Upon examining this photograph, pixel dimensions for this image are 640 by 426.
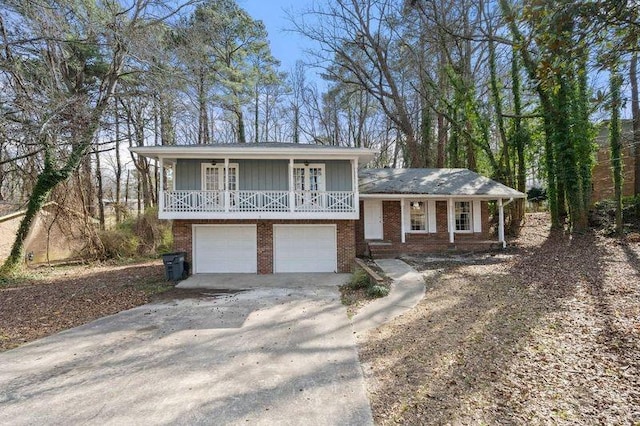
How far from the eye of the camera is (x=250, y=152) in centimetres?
1180

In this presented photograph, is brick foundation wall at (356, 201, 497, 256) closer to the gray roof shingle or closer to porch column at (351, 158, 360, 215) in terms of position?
the gray roof shingle

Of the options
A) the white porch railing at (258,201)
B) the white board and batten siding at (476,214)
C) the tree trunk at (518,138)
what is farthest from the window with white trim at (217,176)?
the tree trunk at (518,138)

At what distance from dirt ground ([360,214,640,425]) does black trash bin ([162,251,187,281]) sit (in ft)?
26.2

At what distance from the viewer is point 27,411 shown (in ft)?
12.3

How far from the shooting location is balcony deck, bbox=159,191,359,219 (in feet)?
39.1

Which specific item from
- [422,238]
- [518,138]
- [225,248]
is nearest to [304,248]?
[225,248]

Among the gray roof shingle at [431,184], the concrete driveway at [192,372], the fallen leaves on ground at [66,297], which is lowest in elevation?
the concrete driveway at [192,372]

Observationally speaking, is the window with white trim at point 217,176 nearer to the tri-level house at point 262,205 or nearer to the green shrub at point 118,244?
the tri-level house at point 262,205

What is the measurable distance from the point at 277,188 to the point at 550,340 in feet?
32.5

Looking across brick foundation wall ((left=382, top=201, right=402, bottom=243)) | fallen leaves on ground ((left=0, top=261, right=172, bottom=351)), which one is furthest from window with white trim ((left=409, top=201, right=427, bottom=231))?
fallen leaves on ground ((left=0, top=261, right=172, bottom=351))

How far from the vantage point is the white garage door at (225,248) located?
1247cm

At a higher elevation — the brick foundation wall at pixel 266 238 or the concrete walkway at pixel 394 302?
the brick foundation wall at pixel 266 238

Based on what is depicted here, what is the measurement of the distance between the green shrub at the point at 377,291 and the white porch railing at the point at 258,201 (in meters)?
4.34

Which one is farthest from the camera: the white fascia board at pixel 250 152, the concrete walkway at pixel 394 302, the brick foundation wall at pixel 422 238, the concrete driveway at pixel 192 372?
the brick foundation wall at pixel 422 238
